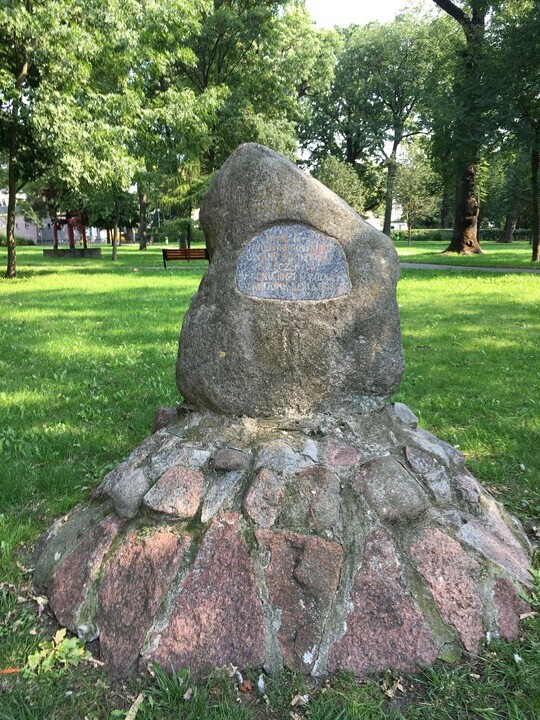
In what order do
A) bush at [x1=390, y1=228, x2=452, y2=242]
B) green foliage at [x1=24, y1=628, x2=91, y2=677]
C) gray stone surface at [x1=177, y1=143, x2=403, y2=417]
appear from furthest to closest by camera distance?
1. bush at [x1=390, y1=228, x2=452, y2=242]
2. gray stone surface at [x1=177, y1=143, x2=403, y2=417]
3. green foliage at [x1=24, y1=628, x2=91, y2=677]

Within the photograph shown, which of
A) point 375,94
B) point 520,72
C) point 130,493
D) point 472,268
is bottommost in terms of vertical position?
→ point 130,493

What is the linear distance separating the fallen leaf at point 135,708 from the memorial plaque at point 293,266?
7.17 ft

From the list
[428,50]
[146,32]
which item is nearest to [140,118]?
[146,32]

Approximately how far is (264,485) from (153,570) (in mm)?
724

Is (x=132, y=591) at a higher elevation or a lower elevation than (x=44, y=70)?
lower

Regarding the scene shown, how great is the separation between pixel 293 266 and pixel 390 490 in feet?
4.77

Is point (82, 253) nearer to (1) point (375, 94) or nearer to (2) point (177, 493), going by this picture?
(1) point (375, 94)

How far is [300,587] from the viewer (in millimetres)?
2797

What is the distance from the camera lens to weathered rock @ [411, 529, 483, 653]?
2.76 m

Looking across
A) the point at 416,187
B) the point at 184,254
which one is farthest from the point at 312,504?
the point at 416,187

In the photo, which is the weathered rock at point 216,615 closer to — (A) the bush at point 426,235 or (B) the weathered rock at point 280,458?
(B) the weathered rock at point 280,458

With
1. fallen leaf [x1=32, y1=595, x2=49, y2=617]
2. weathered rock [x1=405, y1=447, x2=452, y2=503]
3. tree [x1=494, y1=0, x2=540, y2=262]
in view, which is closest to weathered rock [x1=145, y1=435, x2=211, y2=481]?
fallen leaf [x1=32, y1=595, x2=49, y2=617]

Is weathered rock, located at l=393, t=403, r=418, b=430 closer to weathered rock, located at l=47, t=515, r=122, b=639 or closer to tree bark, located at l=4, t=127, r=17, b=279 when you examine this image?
weathered rock, located at l=47, t=515, r=122, b=639

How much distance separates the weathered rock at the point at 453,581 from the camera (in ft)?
9.07
